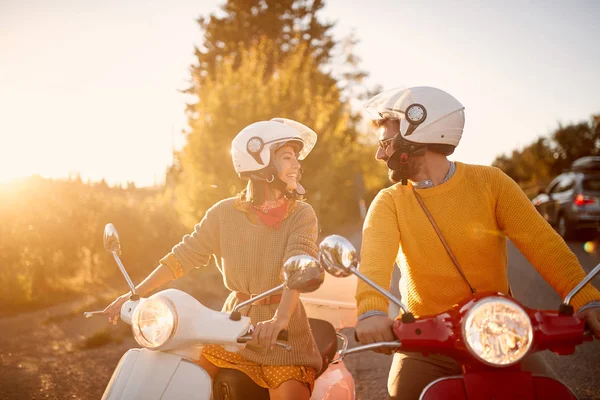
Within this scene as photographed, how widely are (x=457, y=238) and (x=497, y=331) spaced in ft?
2.94

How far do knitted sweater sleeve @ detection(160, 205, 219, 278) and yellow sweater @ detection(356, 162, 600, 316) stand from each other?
1029mm

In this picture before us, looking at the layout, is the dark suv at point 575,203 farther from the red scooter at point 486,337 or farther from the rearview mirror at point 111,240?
the rearview mirror at point 111,240

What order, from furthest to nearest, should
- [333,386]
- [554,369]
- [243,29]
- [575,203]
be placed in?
[243,29]
[575,203]
[554,369]
[333,386]

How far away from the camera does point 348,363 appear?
543 cm

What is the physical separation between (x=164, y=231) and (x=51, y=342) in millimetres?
5778

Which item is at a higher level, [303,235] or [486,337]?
[303,235]

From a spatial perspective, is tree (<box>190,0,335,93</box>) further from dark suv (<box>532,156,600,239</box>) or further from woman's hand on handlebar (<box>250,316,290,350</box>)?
woman's hand on handlebar (<box>250,316,290,350</box>)

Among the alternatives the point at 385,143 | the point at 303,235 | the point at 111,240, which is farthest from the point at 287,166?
the point at 111,240

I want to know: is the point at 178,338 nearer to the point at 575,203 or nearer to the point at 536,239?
the point at 536,239

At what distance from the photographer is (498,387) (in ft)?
5.51

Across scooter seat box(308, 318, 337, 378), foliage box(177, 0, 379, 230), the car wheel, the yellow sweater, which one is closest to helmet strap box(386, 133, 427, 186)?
the yellow sweater

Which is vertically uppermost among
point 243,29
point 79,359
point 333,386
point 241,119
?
point 243,29

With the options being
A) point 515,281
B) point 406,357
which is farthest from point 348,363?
point 515,281

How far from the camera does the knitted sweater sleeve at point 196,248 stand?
301 cm
